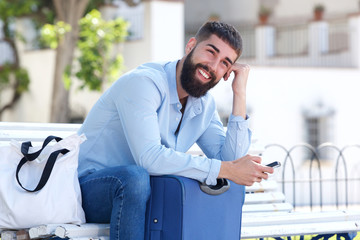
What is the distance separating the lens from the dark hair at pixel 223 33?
3.61m

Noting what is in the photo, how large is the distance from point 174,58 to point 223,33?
32.2 feet

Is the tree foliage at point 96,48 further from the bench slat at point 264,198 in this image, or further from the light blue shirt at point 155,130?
the light blue shirt at point 155,130

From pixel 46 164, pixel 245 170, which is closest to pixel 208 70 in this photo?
pixel 245 170

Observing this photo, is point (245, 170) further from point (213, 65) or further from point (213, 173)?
point (213, 65)

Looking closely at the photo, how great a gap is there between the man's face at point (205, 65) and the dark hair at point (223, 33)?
21mm

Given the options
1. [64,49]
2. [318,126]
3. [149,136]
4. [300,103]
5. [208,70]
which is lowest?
[149,136]

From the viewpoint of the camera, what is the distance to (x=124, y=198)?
10.2 feet

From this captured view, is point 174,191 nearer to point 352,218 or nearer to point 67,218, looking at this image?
point 67,218

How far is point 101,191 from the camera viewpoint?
10.7 ft

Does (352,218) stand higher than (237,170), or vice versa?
(237,170)

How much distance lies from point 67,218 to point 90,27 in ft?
31.8

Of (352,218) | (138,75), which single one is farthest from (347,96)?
(138,75)

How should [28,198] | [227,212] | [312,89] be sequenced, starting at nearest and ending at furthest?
[28,198] → [227,212] → [312,89]

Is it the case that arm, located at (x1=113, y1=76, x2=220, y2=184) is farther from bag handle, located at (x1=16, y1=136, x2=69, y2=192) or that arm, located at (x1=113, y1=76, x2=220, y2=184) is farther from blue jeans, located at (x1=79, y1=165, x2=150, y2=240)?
bag handle, located at (x1=16, y1=136, x2=69, y2=192)
